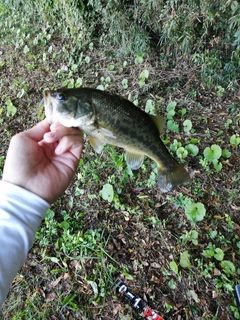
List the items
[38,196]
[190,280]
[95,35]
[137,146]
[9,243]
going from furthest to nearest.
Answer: [95,35]
[190,280]
[137,146]
[38,196]
[9,243]

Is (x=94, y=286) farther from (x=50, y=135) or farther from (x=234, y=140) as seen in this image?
(x=234, y=140)

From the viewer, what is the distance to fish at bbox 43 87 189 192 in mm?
1795

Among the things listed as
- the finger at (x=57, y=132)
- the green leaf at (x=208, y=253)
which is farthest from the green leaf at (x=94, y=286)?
the finger at (x=57, y=132)

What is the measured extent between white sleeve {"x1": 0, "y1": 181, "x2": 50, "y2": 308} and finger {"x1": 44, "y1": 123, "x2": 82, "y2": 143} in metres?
0.35

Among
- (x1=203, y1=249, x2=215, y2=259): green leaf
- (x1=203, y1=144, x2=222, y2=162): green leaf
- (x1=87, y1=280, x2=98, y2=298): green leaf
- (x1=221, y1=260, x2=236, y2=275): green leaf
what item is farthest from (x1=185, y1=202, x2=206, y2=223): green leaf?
(x1=87, y1=280, x2=98, y2=298): green leaf

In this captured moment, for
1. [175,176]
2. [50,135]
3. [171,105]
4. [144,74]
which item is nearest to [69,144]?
[50,135]

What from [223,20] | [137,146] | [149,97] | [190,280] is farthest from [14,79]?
[190,280]

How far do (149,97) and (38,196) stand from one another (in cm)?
256

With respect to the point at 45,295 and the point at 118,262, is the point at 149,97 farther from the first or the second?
the point at 45,295

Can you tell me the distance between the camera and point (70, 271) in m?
2.83

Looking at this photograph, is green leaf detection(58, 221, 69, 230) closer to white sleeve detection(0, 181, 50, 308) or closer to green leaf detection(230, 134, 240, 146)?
white sleeve detection(0, 181, 50, 308)

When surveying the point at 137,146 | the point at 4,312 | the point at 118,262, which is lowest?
the point at 4,312

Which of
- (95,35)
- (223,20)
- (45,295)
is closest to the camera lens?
(45,295)

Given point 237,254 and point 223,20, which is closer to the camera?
point 237,254
